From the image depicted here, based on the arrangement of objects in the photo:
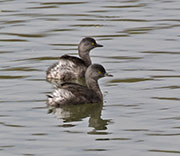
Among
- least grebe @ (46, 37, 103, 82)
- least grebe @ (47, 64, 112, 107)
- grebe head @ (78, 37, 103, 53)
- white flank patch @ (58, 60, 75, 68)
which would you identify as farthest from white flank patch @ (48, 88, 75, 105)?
grebe head @ (78, 37, 103, 53)

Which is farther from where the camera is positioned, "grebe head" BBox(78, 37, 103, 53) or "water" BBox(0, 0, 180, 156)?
"grebe head" BBox(78, 37, 103, 53)

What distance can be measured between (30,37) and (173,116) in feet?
27.7

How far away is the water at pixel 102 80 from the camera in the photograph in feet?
40.3

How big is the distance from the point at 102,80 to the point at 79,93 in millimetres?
2306

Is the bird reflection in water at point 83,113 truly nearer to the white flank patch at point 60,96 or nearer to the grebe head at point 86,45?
the white flank patch at point 60,96

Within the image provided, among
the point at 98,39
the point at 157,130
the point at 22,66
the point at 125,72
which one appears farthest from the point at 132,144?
the point at 98,39

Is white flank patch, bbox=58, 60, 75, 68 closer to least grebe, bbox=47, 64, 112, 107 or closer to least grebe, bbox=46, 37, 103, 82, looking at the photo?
least grebe, bbox=46, 37, 103, 82

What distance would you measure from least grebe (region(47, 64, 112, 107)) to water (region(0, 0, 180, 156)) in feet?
0.55

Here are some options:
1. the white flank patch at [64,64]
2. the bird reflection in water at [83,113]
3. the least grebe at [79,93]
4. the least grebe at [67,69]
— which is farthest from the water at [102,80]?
the white flank patch at [64,64]

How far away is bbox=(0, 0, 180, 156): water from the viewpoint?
12.3 metres

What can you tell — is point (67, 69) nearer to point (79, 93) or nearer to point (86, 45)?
point (86, 45)

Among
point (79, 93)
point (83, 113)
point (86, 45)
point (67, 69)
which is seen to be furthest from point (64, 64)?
point (83, 113)

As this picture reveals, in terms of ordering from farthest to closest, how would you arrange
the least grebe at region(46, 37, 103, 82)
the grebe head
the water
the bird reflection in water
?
the grebe head < the least grebe at region(46, 37, 103, 82) < the bird reflection in water < the water

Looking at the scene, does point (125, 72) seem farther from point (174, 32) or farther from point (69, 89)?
point (174, 32)
